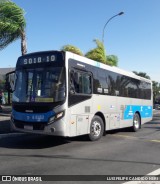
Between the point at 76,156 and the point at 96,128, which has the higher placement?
the point at 96,128

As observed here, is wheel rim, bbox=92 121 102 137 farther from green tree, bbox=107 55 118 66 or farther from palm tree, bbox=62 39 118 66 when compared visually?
green tree, bbox=107 55 118 66

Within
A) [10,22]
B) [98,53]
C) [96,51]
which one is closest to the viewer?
[10,22]

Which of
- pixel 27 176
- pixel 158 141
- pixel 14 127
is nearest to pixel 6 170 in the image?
pixel 27 176

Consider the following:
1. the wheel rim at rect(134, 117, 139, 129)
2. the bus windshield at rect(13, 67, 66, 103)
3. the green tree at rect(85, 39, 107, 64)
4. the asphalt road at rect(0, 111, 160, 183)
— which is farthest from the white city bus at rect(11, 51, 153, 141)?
the green tree at rect(85, 39, 107, 64)

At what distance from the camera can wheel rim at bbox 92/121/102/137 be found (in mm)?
11834

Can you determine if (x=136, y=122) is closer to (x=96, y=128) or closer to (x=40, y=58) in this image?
(x=96, y=128)

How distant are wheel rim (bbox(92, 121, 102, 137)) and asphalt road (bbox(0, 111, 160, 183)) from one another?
0.33 m

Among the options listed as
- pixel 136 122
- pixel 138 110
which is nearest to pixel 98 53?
Result: pixel 138 110

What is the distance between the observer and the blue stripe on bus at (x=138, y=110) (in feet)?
49.1

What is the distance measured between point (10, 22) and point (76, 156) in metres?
14.9

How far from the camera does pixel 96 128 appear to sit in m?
12.0

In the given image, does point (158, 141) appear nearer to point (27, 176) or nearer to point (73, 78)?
point (73, 78)

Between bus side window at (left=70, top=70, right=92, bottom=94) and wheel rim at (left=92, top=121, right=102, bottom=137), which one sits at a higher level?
bus side window at (left=70, top=70, right=92, bottom=94)

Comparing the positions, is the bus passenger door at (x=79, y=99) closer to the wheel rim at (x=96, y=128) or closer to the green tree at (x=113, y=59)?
the wheel rim at (x=96, y=128)
